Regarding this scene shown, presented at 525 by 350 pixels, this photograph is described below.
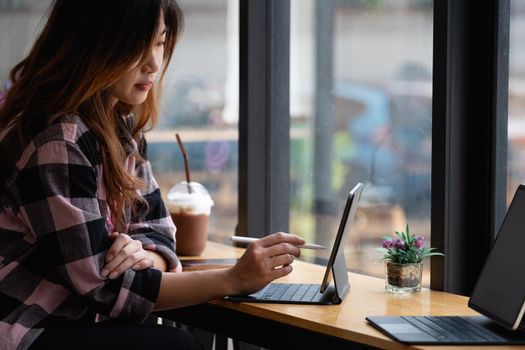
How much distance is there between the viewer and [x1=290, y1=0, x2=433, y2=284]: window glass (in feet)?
8.54

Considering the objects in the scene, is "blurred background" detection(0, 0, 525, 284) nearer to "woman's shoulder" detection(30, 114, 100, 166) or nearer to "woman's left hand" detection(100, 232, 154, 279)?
"woman's shoulder" detection(30, 114, 100, 166)

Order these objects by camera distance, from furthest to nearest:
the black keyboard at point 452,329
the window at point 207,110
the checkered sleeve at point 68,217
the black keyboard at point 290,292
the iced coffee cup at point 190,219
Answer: the window at point 207,110
the iced coffee cup at point 190,219
the black keyboard at point 290,292
the checkered sleeve at point 68,217
the black keyboard at point 452,329

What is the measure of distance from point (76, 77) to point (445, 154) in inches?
37.8

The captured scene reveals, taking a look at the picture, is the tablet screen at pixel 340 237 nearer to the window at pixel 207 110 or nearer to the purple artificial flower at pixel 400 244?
the purple artificial flower at pixel 400 244

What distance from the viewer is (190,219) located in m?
2.85

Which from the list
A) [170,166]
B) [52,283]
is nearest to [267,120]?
[170,166]

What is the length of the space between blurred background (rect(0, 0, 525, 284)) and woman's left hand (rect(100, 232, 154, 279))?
0.86m

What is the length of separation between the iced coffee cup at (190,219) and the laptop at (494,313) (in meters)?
1.02

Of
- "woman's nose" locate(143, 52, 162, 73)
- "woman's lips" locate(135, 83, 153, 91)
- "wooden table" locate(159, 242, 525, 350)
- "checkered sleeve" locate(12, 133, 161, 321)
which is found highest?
"woman's nose" locate(143, 52, 162, 73)

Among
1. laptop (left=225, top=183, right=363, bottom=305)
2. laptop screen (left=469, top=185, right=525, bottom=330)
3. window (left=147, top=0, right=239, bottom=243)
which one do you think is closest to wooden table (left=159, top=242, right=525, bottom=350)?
laptop (left=225, top=183, right=363, bottom=305)

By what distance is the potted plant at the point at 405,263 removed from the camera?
7.46ft

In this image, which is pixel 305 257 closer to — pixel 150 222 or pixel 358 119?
pixel 358 119

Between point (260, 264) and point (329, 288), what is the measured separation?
0.92 ft

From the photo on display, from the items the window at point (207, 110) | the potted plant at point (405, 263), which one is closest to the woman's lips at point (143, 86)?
the potted plant at point (405, 263)
